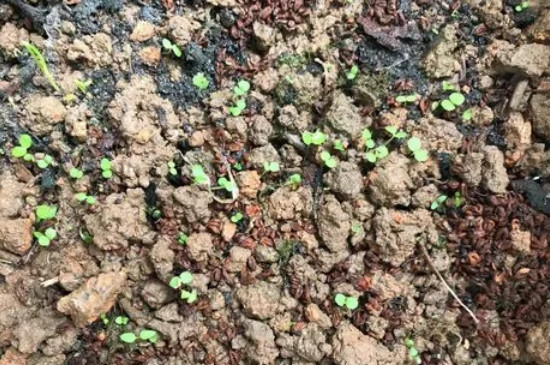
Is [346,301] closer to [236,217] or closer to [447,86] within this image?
[236,217]

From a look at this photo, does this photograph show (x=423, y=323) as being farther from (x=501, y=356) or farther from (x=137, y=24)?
(x=137, y=24)

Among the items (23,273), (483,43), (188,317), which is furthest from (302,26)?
(23,273)

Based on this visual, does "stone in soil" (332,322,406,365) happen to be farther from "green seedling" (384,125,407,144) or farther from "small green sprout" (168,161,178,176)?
"small green sprout" (168,161,178,176)

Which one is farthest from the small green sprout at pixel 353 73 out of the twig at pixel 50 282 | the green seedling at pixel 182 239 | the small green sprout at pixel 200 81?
the twig at pixel 50 282

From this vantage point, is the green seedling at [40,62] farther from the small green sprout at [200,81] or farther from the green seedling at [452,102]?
the green seedling at [452,102]

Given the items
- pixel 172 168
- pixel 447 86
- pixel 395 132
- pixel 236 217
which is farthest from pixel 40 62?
pixel 447 86

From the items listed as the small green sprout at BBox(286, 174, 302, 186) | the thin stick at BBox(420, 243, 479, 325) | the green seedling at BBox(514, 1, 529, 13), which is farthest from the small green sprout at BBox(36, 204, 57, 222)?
the green seedling at BBox(514, 1, 529, 13)
